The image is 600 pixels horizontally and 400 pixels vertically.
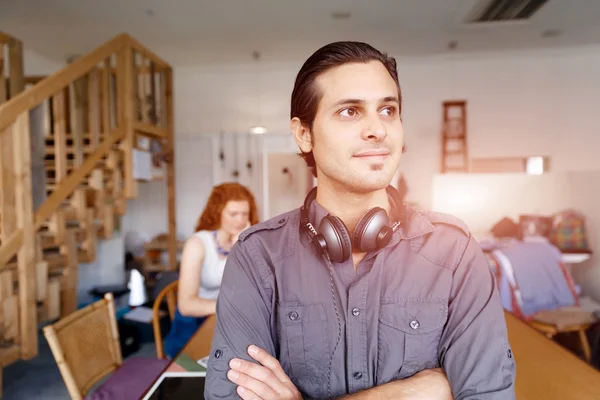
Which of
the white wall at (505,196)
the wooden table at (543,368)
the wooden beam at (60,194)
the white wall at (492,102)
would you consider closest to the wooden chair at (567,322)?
the white wall at (505,196)

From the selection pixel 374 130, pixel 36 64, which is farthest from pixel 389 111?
pixel 36 64

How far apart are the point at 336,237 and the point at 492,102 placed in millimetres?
5196

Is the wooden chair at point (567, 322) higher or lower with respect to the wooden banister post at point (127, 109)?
lower

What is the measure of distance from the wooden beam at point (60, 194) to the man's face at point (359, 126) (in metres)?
2.27

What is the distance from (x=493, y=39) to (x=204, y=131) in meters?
3.83

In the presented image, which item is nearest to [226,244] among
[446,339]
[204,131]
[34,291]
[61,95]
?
[34,291]

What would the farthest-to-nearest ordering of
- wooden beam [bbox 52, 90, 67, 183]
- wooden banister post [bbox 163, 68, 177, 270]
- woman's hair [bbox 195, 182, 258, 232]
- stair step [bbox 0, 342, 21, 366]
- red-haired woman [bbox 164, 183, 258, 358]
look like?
wooden banister post [bbox 163, 68, 177, 270] → wooden beam [bbox 52, 90, 67, 183] → stair step [bbox 0, 342, 21, 366] → woman's hair [bbox 195, 182, 258, 232] → red-haired woman [bbox 164, 183, 258, 358]

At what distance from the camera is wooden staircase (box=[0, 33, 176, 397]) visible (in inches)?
88.0

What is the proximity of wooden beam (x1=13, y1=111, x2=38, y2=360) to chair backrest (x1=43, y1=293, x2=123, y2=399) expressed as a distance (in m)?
1.00

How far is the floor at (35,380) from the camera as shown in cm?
251

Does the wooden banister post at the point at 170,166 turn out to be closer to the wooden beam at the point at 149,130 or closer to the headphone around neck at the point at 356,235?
the wooden beam at the point at 149,130

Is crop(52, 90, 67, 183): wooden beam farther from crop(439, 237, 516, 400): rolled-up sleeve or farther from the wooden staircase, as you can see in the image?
crop(439, 237, 516, 400): rolled-up sleeve

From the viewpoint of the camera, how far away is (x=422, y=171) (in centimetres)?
521

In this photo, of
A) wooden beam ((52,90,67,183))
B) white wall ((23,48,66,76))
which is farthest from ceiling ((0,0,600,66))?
wooden beam ((52,90,67,183))
